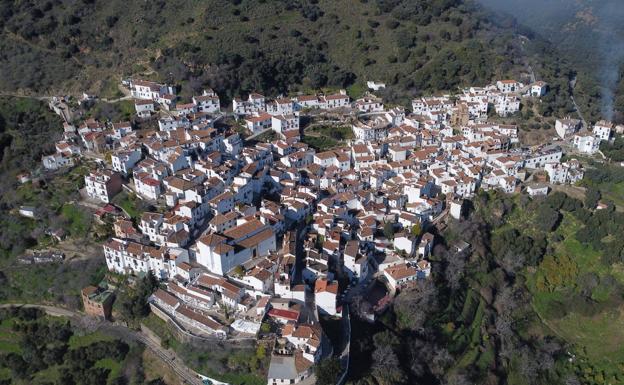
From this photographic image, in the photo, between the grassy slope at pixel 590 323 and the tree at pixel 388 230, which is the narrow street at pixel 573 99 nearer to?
the grassy slope at pixel 590 323

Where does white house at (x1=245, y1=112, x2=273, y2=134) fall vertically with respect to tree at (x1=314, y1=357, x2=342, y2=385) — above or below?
above

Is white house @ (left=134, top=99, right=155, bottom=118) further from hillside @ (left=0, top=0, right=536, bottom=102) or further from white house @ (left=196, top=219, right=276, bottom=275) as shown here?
white house @ (left=196, top=219, right=276, bottom=275)

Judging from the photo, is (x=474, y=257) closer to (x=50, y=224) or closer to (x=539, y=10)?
(x=50, y=224)

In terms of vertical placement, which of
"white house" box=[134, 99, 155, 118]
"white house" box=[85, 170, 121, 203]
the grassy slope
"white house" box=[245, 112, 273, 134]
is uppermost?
"white house" box=[134, 99, 155, 118]

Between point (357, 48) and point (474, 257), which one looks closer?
point (474, 257)

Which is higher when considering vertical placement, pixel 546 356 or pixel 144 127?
pixel 144 127

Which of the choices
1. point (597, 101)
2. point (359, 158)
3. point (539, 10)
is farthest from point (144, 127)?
point (539, 10)

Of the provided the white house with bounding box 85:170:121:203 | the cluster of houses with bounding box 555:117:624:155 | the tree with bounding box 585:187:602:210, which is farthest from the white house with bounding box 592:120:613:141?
the white house with bounding box 85:170:121:203
